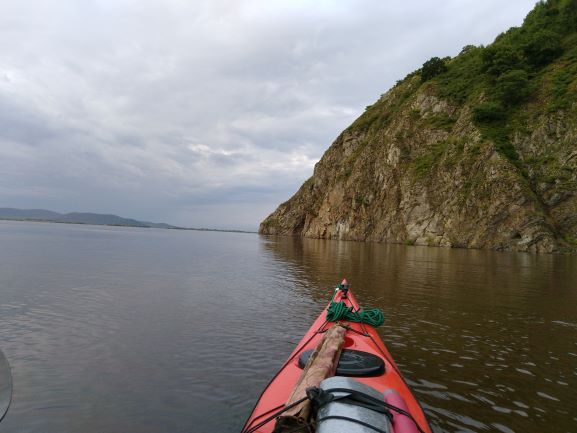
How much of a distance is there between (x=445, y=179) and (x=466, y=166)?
14.8 feet

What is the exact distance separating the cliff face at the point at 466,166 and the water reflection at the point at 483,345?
125 ft

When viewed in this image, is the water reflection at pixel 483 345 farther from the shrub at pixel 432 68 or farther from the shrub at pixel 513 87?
the shrub at pixel 432 68

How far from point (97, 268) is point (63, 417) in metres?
22.3

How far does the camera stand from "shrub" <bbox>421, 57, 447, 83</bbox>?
88.9 metres

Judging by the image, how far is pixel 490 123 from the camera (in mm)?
67188

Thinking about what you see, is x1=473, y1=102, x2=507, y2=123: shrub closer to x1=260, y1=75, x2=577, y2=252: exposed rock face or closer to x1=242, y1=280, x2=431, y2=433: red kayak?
x1=260, y1=75, x2=577, y2=252: exposed rock face

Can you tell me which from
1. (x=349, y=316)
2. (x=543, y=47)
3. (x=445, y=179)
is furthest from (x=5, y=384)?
(x=543, y=47)

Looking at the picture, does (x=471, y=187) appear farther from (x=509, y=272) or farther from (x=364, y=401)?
(x=364, y=401)

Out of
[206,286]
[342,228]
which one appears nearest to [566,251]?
[342,228]

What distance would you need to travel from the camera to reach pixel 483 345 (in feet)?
36.8

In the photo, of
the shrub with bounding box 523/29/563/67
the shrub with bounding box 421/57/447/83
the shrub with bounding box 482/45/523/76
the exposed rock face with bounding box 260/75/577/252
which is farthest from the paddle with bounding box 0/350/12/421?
the shrub with bounding box 421/57/447/83

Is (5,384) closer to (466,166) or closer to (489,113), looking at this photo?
(466,166)

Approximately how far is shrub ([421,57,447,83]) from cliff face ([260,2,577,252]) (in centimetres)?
121

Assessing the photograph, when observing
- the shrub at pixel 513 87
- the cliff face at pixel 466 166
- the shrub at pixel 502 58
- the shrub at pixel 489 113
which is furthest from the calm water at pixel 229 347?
the shrub at pixel 502 58
